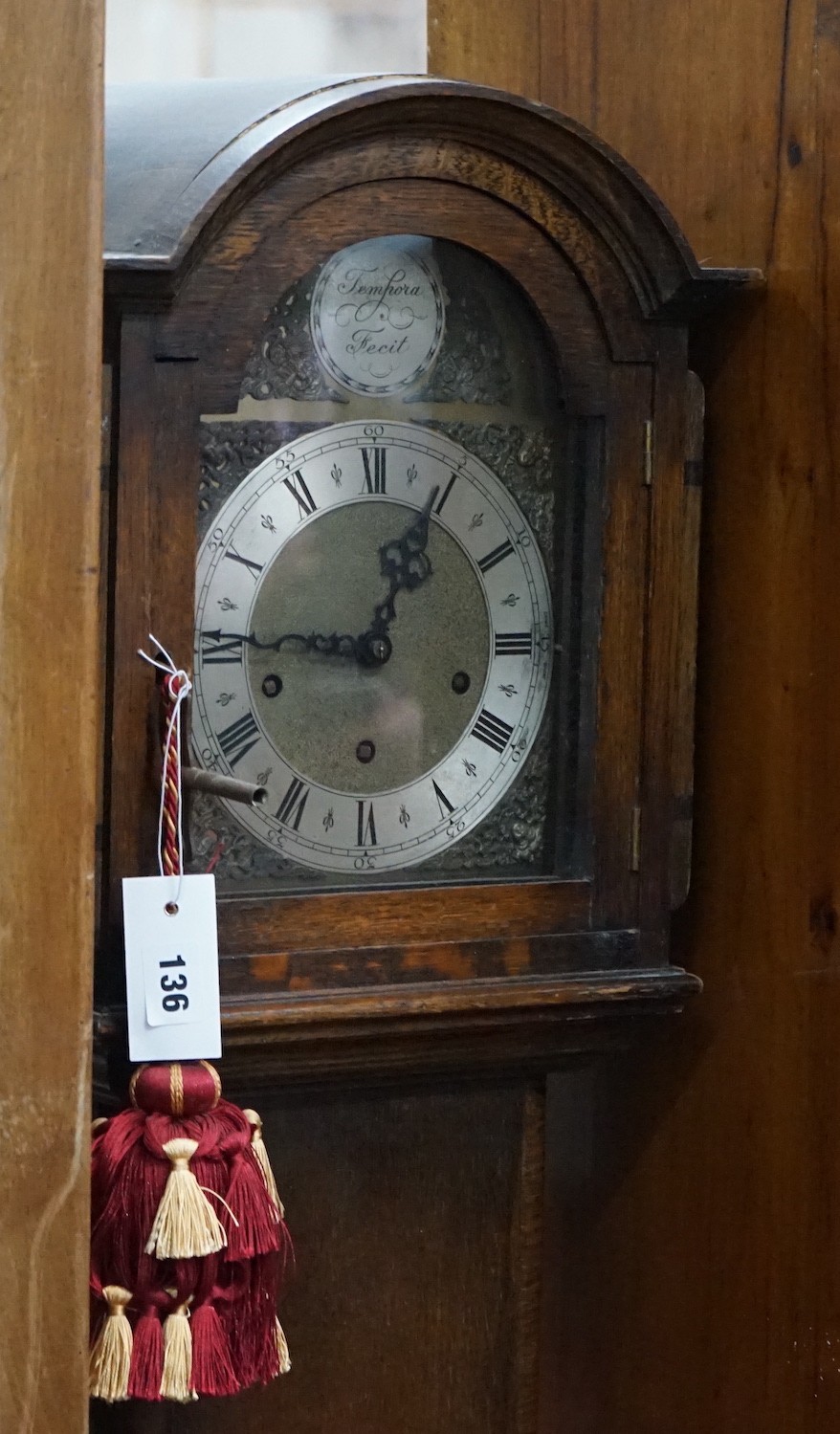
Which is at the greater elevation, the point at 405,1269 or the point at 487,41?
the point at 487,41

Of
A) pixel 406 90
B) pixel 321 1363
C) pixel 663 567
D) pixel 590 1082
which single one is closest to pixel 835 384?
pixel 663 567

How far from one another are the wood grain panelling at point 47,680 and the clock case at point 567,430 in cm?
10

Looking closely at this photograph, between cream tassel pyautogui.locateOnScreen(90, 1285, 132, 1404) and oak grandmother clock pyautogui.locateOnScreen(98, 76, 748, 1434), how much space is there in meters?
0.15

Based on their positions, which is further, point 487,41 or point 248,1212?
point 487,41

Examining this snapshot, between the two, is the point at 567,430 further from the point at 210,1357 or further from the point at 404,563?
the point at 210,1357

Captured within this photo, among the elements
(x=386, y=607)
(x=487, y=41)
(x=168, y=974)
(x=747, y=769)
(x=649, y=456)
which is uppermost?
(x=487, y=41)

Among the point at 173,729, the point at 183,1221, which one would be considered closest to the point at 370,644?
the point at 173,729

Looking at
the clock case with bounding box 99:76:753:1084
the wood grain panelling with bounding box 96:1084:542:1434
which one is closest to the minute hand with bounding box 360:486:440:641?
the clock case with bounding box 99:76:753:1084

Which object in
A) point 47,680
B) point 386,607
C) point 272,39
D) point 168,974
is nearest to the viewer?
point 47,680

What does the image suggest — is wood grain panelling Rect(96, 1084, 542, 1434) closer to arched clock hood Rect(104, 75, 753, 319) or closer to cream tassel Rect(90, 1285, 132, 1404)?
cream tassel Rect(90, 1285, 132, 1404)

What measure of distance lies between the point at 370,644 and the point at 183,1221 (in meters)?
0.37

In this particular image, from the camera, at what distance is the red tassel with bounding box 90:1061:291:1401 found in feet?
3.20

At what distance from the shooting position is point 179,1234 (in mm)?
A: 964

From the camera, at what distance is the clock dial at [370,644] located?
107cm
